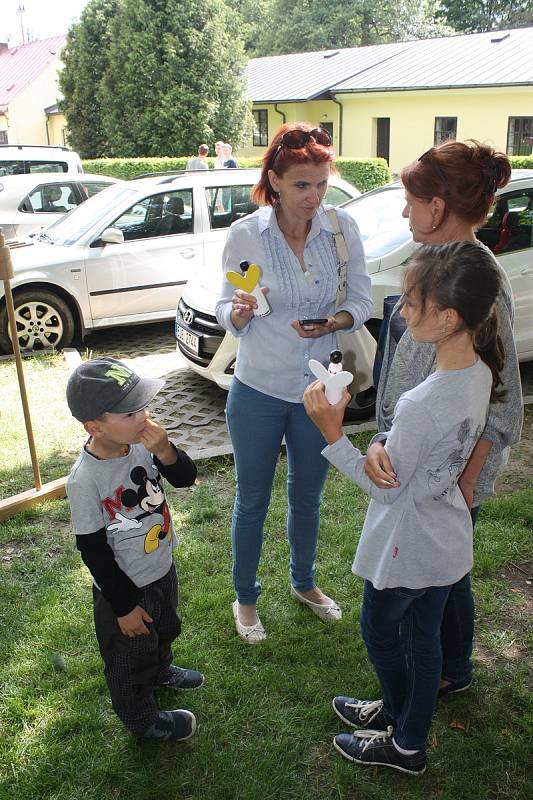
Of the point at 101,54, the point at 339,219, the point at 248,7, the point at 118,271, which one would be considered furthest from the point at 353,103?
the point at 248,7

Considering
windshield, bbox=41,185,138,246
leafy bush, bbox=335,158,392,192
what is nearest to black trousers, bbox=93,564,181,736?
windshield, bbox=41,185,138,246

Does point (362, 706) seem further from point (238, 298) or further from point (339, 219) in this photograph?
point (339, 219)

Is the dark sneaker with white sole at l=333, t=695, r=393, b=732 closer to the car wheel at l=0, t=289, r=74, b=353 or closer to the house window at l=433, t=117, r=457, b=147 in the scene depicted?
the car wheel at l=0, t=289, r=74, b=353

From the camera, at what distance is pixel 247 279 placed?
2.58 metres

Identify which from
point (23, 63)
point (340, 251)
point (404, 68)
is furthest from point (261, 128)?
point (340, 251)

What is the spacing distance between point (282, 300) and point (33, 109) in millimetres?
40932

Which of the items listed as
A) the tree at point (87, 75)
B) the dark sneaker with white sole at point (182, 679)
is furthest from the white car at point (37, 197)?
the tree at point (87, 75)

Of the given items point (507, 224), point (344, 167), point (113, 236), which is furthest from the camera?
point (344, 167)

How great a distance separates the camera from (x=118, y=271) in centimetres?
737

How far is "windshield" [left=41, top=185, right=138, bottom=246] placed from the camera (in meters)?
7.59

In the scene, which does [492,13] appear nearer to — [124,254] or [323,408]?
[124,254]

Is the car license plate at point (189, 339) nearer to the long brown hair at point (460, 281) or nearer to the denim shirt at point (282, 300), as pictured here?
the denim shirt at point (282, 300)

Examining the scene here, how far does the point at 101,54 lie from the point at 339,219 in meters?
26.7

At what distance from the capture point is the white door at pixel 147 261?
7359 millimetres
